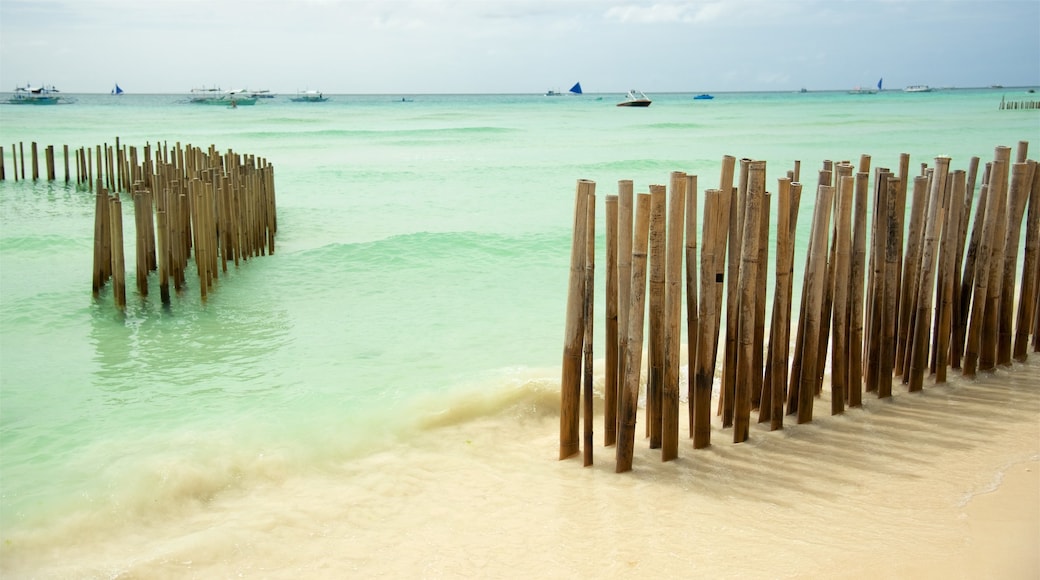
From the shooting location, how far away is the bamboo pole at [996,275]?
519 centimetres

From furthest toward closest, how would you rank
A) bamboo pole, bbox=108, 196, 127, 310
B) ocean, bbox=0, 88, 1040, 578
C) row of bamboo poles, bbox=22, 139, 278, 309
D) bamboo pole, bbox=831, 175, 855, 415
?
row of bamboo poles, bbox=22, 139, 278, 309
bamboo pole, bbox=108, 196, 127, 310
bamboo pole, bbox=831, 175, 855, 415
ocean, bbox=0, 88, 1040, 578

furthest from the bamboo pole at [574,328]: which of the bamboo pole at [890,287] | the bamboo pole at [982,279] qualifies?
the bamboo pole at [982,279]

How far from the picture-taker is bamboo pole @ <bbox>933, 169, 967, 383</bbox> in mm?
5012

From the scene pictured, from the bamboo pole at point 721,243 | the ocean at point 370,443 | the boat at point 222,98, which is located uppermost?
the boat at point 222,98

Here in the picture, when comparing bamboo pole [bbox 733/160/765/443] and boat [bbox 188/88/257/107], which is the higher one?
boat [bbox 188/88/257/107]

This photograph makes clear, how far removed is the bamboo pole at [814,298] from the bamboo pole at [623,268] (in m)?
1.11

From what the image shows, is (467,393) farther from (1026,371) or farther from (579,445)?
(1026,371)

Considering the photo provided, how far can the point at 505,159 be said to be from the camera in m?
28.2

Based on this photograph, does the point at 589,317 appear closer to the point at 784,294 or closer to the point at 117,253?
the point at 784,294

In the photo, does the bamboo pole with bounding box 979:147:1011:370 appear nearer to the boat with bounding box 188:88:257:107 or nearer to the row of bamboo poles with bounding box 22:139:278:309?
the row of bamboo poles with bounding box 22:139:278:309

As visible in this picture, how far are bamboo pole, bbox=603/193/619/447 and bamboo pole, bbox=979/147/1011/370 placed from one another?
2619 mm

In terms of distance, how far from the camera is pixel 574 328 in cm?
432

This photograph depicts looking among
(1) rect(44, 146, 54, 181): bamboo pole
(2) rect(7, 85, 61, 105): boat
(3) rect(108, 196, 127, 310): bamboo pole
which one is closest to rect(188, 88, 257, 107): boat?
(2) rect(7, 85, 61, 105): boat

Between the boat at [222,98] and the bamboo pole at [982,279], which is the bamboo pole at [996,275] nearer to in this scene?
the bamboo pole at [982,279]
